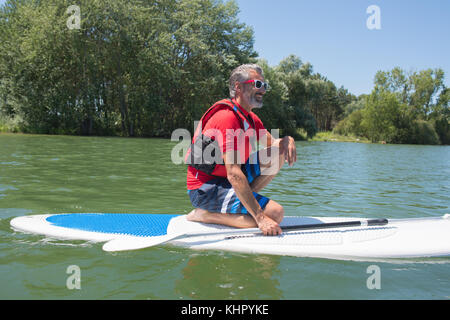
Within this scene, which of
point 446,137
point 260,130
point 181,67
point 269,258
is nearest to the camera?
point 269,258

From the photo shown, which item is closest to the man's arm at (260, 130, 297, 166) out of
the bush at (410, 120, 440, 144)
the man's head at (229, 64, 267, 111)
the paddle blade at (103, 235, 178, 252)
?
the man's head at (229, 64, 267, 111)

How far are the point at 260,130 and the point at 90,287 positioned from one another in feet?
6.69

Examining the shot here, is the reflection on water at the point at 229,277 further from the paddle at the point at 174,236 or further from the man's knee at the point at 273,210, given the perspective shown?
the man's knee at the point at 273,210

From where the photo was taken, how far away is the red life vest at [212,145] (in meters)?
3.07

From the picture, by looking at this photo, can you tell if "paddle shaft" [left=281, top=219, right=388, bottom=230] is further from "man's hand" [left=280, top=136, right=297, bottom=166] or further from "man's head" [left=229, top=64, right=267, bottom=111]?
"man's head" [left=229, top=64, right=267, bottom=111]

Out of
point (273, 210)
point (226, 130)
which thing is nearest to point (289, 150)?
point (273, 210)

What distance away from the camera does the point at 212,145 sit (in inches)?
121

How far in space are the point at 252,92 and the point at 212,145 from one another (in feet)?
1.96

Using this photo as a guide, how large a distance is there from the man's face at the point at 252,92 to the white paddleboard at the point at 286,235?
1.17 m

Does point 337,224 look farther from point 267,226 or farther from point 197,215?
point 197,215

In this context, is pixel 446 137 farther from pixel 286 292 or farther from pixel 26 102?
pixel 286 292

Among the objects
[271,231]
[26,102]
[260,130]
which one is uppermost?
[26,102]

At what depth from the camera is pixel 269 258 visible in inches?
118
